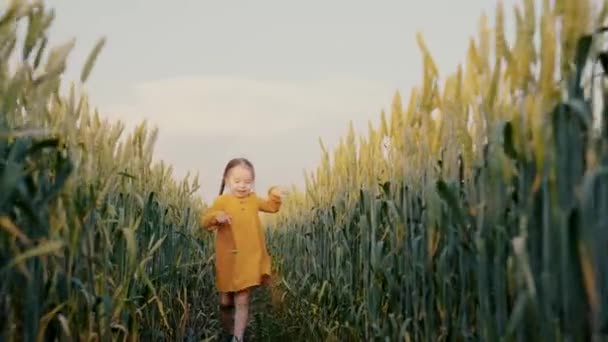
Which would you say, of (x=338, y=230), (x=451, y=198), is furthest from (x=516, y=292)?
(x=338, y=230)

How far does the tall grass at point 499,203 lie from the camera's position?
1695 millimetres

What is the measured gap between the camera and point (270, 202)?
5.87 metres

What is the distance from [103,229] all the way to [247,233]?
2.86 metres

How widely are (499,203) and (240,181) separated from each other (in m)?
3.74

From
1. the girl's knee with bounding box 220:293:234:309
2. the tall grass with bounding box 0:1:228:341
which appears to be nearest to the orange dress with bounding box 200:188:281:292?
the girl's knee with bounding box 220:293:234:309

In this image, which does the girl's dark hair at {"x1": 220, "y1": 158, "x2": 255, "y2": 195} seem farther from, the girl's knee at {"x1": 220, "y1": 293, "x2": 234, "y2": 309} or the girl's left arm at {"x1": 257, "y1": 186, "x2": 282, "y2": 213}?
the girl's knee at {"x1": 220, "y1": 293, "x2": 234, "y2": 309}

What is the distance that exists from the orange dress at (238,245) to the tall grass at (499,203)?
161 centimetres

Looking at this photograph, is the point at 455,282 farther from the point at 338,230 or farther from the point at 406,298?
the point at 338,230

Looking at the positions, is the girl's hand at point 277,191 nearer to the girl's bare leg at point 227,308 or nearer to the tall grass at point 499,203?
the girl's bare leg at point 227,308

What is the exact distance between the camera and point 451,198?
226 centimetres

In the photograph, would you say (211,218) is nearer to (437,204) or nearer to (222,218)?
(222,218)

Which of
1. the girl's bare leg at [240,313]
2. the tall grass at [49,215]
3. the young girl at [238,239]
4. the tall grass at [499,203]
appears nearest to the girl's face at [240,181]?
the young girl at [238,239]

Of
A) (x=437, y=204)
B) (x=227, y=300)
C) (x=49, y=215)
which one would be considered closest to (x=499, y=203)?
(x=437, y=204)

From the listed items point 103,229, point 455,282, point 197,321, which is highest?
point 103,229
